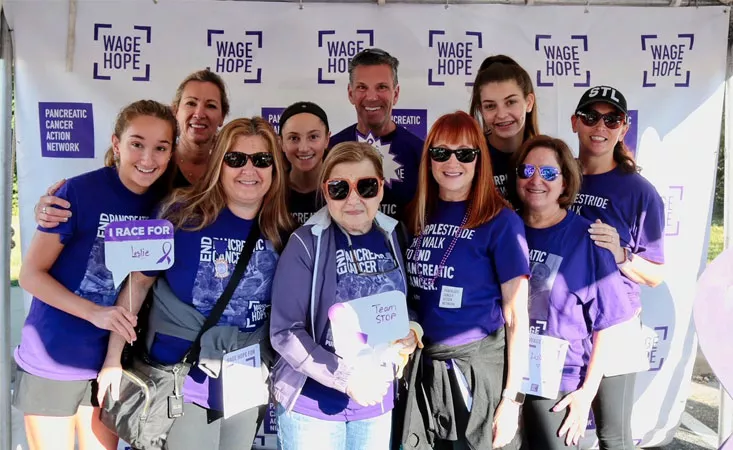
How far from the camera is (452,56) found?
137 inches

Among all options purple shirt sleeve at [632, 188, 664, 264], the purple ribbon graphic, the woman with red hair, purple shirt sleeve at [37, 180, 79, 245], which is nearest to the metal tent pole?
purple shirt sleeve at [37, 180, 79, 245]

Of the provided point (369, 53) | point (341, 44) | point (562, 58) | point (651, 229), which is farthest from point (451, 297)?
point (562, 58)

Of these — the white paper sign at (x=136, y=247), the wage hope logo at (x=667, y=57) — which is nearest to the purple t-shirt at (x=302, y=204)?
the white paper sign at (x=136, y=247)

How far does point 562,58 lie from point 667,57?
2.21 ft

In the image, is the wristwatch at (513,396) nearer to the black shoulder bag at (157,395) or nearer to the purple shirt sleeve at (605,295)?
the purple shirt sleeve at (605,295)

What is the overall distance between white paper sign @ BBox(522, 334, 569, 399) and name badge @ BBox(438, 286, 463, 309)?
1.21 ft

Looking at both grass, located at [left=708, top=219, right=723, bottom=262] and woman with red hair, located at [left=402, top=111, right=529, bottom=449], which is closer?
woman with red hair, located at [left=402, top=111, right=529, bottom=449]

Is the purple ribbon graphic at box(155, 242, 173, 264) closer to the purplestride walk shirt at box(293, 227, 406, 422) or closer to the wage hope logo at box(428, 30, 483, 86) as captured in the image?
the purplestride walk shirt at box(293, 227, 406, 422)

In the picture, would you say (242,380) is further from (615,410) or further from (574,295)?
(615,410)

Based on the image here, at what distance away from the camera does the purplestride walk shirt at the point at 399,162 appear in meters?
3.05

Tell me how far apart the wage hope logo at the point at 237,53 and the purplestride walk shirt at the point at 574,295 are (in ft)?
7.19

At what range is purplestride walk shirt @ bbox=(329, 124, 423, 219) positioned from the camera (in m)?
3.05

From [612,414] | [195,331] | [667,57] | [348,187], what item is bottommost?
[612,414]

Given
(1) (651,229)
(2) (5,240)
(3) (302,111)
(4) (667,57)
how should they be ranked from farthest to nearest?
1. (4) (667,57)
2. (3) (302,111)
3. (2) (5,240)
4. (1) (651,229)
